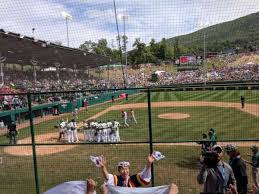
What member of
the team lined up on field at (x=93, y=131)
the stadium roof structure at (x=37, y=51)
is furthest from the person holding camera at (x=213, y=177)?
the stadium roof structure at (x=37, y=51)

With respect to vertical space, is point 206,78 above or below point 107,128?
above

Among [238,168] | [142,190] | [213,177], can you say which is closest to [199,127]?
[238,168]

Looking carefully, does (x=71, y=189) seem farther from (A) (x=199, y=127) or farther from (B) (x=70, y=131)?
(A) (x=199, y=127)

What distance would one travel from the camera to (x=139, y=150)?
55.9 ft

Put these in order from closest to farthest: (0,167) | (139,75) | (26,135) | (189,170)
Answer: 1. (189,170)
2. (0,167)
3. (26,135)
4. (139,75)

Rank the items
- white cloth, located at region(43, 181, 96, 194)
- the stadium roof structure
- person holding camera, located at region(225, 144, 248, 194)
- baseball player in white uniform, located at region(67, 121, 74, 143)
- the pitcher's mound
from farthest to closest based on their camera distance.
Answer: the stadium roof structure
the pitcher's mound
baseball player in white uniform, located at region(67, 121, 74, 143)
person holding camera, located at region(225, 144, 248, 194)
white cloth, located at region(43, 181, 96, 194)

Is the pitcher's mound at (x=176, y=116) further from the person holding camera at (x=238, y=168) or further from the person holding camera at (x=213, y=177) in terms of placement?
the person holding camera at (x=213, y=177)

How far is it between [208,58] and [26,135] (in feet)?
62.5

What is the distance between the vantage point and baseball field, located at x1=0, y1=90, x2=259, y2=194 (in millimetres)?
12489

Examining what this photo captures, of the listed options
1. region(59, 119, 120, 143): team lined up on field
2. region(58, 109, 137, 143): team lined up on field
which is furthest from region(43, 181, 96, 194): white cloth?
region(59, 119, 120, 143): team lined up on field

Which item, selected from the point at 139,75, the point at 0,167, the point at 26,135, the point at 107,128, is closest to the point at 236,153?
the point at 0,167

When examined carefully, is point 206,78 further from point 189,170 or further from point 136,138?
point 189,170

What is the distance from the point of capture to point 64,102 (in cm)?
1345

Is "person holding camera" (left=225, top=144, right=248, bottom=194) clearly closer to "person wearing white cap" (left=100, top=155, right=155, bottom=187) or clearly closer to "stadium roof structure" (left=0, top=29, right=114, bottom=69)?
"person wearing white cap" (left=100, top=155, right=155, bottom=187)
